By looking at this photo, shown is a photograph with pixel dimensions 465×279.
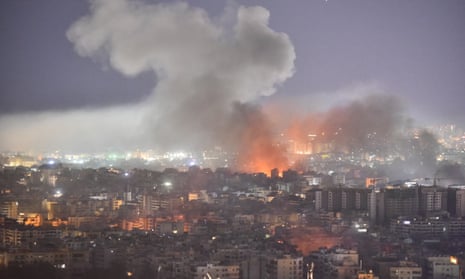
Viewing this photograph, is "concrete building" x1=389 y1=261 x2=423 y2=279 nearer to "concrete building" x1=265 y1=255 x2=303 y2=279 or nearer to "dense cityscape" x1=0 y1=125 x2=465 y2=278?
"dense cityscape" x1=0 y1=125 x2=465 y2=278

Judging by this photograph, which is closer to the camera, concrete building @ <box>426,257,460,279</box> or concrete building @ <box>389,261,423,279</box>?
concrete building @ <box>389,261,423,279</box>

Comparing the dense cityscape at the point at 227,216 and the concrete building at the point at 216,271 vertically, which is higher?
the dense cityscape at the point at 227,216

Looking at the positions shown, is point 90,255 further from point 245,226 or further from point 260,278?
point 245,226

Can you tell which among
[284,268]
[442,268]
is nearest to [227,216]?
[284,268]

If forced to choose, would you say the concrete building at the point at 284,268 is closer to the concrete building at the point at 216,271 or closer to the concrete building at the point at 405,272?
the concrete building at the point at 216,271

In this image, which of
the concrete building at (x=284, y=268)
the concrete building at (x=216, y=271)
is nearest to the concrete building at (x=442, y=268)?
the concrete building at (x=284, y=268)

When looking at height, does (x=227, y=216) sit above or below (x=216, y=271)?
above

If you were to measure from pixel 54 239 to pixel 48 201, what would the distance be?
324cm

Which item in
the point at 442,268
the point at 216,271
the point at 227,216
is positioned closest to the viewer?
the point at 216,271

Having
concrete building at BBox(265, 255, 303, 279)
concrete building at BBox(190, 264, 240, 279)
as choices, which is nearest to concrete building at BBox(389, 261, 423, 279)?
concrete building at BBox(265, 255, 303, 279)

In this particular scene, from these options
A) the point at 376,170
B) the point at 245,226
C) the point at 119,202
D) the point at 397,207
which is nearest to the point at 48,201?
the point at 119,202

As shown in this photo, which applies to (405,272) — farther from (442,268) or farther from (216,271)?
(216,271)

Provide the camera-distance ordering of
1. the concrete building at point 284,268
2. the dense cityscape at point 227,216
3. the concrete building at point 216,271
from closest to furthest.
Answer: the concrete building at point 216,271 → the concrete building at point 284,268 → the dense cityscape at point 227,216

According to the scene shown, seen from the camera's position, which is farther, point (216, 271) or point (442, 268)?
point (442, 268)
